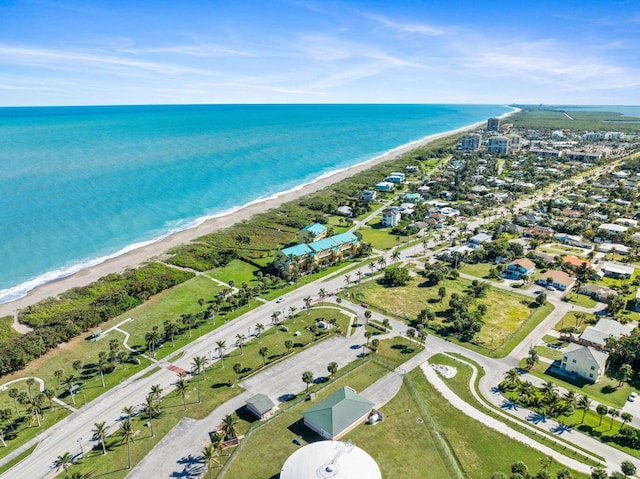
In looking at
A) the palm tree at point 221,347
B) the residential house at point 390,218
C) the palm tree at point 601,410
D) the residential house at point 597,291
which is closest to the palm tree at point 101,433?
the palm tree at point 221,347

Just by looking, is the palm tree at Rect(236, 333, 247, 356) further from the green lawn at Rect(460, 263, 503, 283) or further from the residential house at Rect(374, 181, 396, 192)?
the residential house at Rect(374, 181, 396, 192)

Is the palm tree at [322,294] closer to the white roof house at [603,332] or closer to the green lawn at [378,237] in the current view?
the green lawn at [378,237]

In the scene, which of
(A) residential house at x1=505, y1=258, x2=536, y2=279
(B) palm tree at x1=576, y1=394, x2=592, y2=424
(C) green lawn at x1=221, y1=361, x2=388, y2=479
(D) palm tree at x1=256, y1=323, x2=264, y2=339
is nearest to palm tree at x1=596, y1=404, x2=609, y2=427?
(B) palm tree at x1=576, y1=394, x2=592, y2=424

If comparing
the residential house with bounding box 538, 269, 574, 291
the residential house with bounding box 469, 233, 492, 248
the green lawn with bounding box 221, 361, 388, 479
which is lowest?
the green lawn with bounding box 221, 361, 388, 479

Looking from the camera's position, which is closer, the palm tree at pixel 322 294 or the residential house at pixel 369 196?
the palm tree at pixel 322 294

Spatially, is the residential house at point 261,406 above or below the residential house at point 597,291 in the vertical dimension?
below
